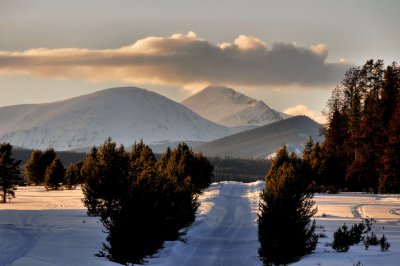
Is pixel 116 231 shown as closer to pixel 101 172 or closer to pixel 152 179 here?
pixel 152 179

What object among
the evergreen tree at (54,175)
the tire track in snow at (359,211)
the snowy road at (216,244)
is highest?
the evergreen tree at (54,175)

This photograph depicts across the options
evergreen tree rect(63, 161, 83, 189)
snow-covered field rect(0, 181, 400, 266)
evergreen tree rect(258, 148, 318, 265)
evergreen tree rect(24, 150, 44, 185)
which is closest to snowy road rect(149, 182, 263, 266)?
snow-covered field rect(0, 181, 400, 266)

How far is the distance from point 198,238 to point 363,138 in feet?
141

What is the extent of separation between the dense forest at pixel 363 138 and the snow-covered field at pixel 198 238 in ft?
37.1

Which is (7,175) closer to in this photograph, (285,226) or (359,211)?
(359,211)

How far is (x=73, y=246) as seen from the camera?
28.3m

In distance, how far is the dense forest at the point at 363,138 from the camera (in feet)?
210

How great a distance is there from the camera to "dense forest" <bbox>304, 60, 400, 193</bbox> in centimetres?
6412

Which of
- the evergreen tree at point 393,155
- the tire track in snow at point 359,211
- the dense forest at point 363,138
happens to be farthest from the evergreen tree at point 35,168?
the tire track in snow at point 359,211

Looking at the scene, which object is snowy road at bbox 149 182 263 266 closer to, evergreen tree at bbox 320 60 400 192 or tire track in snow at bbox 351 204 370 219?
tire track in snow at bbox 351 204 370 219

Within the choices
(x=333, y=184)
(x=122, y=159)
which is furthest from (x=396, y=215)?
(x=333, y=184)

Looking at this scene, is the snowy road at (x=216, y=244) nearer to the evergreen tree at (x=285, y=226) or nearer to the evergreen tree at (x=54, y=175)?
the evergreen tree at (x=285, y=226)

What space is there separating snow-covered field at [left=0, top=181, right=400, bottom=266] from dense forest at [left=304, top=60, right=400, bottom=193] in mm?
11298

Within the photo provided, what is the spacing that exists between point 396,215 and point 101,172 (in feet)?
75.5
